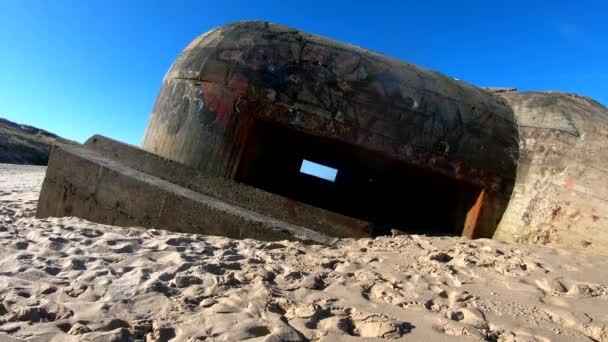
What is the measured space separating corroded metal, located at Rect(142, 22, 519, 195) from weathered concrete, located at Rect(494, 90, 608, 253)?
198 millimetres

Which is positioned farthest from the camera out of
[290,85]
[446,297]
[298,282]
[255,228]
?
[290,85]

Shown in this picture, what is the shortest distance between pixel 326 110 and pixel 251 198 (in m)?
1.11

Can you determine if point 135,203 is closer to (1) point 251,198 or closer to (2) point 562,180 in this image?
(1) point 251,198

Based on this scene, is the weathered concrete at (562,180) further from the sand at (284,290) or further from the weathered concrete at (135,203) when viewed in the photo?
the weathered concrete at (135,203)

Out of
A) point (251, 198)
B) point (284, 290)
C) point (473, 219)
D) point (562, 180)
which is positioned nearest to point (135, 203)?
point (251, 198)

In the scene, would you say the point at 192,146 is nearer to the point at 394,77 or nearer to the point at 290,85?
the point at 290,85

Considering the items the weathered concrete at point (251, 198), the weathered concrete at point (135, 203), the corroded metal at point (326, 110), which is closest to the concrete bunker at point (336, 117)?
the corroded metal at point (326, 110)

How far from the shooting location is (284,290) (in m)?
2.31

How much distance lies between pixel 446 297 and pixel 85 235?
269 cm

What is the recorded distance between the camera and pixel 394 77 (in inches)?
175

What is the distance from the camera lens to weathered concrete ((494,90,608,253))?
12.3 feet

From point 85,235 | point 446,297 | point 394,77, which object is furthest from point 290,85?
point 446,297

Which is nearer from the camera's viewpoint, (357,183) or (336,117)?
(336,117)

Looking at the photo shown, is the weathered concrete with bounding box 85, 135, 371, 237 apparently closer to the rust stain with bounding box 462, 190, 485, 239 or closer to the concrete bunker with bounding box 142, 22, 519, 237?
the concrete bunker with bounding box 142, 22, 519, 237
